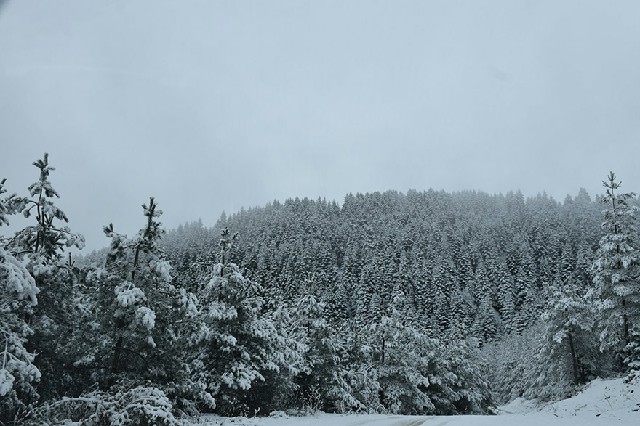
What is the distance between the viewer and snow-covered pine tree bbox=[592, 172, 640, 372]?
26141 millimetres

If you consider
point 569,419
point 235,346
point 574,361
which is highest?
point 235,346

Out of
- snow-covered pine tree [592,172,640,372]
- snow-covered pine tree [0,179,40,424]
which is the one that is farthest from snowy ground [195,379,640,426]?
snow-covered pine tree [592,172,640,372]

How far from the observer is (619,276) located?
26.2m

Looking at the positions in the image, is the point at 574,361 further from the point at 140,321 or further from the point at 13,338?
the point at 13,338

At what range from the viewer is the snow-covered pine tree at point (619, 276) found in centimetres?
2614

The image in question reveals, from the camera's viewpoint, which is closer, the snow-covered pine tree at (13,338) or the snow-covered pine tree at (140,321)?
the snow-covered pine tree at (13,338)

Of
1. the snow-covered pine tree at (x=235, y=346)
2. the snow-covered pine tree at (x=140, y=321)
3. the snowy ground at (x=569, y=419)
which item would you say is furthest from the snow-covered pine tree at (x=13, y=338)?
the snow-covered pine tree at (x=235, y=346)

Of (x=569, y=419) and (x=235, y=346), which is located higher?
(x=235, y=346)

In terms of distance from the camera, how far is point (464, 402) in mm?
47156

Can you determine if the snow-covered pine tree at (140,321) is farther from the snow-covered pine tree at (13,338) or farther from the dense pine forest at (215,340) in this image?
the snow-covered pine tree at (13,338)

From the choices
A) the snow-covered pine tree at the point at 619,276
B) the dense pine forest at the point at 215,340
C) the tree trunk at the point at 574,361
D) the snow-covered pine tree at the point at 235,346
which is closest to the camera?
the dense pine forest at the point at 215,340

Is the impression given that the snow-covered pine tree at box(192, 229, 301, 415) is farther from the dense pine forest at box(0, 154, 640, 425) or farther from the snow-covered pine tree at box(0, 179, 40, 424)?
the snow-covered pine tree at box(0, 179, 40, 424)

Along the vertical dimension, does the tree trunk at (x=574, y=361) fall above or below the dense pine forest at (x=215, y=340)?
below

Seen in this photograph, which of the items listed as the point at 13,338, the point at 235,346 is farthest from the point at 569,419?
the point at 13,338
